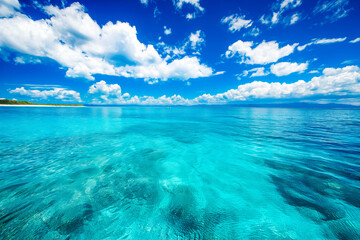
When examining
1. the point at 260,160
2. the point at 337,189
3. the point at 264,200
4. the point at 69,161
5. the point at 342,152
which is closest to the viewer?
the point at 264,200

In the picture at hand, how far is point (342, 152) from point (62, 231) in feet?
58.1

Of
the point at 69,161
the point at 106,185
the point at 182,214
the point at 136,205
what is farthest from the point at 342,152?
the point at 69,161

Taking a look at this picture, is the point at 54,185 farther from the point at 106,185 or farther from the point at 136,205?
the point at 136,205

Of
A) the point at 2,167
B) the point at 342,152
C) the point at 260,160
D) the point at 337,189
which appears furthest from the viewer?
the point at 342,152

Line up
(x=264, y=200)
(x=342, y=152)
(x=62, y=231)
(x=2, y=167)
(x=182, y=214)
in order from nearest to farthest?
(x=62, y=231) → (x=182, y=214) → (x=264, y=200) → (x=2, y=167) → (x=342, y=152)

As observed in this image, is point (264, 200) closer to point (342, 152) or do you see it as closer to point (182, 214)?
point (182, 214)

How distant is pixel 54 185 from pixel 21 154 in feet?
21.7

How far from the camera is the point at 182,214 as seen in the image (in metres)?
4.66

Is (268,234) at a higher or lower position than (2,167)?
lower

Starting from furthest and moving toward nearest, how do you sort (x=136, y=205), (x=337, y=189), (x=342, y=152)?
1. (x=342, y=152)
2. (x=337, y=189)
3. (x=136, y=205)

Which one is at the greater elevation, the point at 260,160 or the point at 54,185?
the point at 54,185

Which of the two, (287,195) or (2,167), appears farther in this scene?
(2,167)

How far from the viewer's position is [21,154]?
9.53 metres

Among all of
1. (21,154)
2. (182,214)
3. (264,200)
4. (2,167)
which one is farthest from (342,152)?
(21,154)
